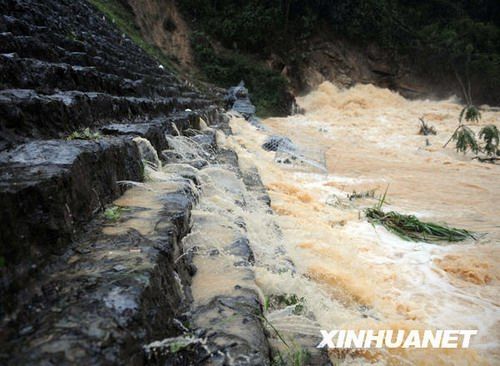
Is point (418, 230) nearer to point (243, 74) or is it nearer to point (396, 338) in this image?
point (396, 338)

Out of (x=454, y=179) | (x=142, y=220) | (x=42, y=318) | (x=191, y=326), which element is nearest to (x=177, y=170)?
(x=142, y=220)

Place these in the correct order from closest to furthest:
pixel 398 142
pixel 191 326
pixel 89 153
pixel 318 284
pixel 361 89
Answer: pixel 191 326, pixel 89 153, pixel 318 284, pixel 398 142, pixel 361 89

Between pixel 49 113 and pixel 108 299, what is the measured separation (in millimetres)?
1456

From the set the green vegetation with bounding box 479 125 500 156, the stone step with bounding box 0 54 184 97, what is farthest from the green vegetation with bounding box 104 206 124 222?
the green vegetation with bounding box 479 125 500 156

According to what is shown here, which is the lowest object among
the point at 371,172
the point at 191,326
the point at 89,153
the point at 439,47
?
the point at 371,172

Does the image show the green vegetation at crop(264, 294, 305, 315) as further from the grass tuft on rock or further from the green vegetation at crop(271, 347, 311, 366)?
the grass tuft on rock

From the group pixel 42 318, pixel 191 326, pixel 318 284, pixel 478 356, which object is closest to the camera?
pixel 42 318

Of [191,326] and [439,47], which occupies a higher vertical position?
[439,47]

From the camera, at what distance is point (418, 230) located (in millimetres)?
3756

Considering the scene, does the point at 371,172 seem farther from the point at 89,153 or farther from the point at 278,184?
the point at 89,153

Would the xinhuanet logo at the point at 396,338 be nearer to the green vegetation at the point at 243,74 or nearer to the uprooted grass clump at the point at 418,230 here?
the uprooted grass clump at the point at 418,230

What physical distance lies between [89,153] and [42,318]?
810 mm

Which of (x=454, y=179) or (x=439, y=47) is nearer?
(x=454, y=179)

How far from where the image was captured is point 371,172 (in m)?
6.99
